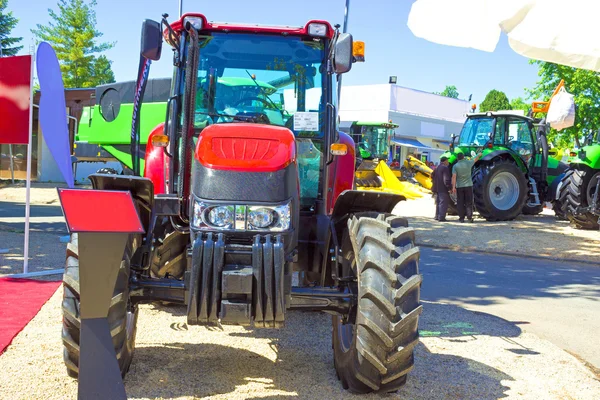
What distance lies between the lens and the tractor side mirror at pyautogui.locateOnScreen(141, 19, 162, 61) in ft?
15.3

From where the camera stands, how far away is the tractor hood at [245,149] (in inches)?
166

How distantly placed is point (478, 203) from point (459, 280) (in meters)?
7.76

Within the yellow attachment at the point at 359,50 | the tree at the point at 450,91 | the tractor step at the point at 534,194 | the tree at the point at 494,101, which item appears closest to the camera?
the yellow attachment at the point at 359,50

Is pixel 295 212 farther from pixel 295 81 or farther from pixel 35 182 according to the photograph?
pixel 35 182

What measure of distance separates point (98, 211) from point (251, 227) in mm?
1249

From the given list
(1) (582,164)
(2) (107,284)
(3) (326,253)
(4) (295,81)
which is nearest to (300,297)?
(3) (326,253)

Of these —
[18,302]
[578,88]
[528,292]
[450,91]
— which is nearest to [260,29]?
[18,302]

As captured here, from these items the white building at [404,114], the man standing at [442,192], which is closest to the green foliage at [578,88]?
the man standing at [442,192]

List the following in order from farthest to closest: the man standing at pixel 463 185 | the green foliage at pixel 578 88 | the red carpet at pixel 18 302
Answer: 1. the green foliage at pixel 578 88
2. the man standing at pixel 463 185
3. the red carpet at pixel 18 302

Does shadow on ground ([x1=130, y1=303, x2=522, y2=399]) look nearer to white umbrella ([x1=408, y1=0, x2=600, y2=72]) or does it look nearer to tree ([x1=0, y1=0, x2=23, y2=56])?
white umbrella ([x1=408, y1=0, x2=600, y2=72])

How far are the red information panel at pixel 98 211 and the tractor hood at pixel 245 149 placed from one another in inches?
44.3

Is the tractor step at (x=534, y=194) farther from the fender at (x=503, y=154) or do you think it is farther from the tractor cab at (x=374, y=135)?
the tractor cab at (x=374, y=135)

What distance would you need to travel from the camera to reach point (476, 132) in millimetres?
17391

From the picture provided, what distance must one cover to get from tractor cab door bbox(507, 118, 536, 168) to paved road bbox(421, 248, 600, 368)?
6.73 meters
